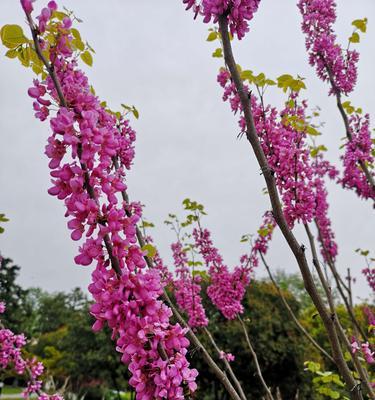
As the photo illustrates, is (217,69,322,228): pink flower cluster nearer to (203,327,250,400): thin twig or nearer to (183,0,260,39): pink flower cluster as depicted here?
(183,0,260,39): pink flower cluster

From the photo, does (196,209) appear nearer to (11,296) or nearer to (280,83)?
(280,83)

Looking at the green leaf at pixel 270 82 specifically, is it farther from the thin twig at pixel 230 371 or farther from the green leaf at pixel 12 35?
the thin twig at pixel 230 371

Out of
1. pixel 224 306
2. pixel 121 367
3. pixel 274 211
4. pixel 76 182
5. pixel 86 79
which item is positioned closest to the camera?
pixel 76 182

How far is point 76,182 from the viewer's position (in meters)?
1.27

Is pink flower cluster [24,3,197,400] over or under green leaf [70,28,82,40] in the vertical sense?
under

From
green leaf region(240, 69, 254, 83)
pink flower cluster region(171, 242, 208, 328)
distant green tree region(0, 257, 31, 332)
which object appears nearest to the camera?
green leaf region(240, 69, 254, 83)

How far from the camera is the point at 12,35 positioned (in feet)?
4.43

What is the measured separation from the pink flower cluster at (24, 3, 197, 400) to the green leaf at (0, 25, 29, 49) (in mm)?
76

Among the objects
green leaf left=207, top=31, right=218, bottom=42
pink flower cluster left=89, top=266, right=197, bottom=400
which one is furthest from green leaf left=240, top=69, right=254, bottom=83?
pink flower cluster left=89, top=266, right=197, bottom=400

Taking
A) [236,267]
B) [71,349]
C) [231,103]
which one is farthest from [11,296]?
[231,103]

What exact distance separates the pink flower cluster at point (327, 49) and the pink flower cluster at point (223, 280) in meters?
2.60

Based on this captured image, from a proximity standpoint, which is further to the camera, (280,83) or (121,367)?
(121,367)

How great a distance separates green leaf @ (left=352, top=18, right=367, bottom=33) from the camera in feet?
12.3

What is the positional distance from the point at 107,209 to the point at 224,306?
12.6ft
